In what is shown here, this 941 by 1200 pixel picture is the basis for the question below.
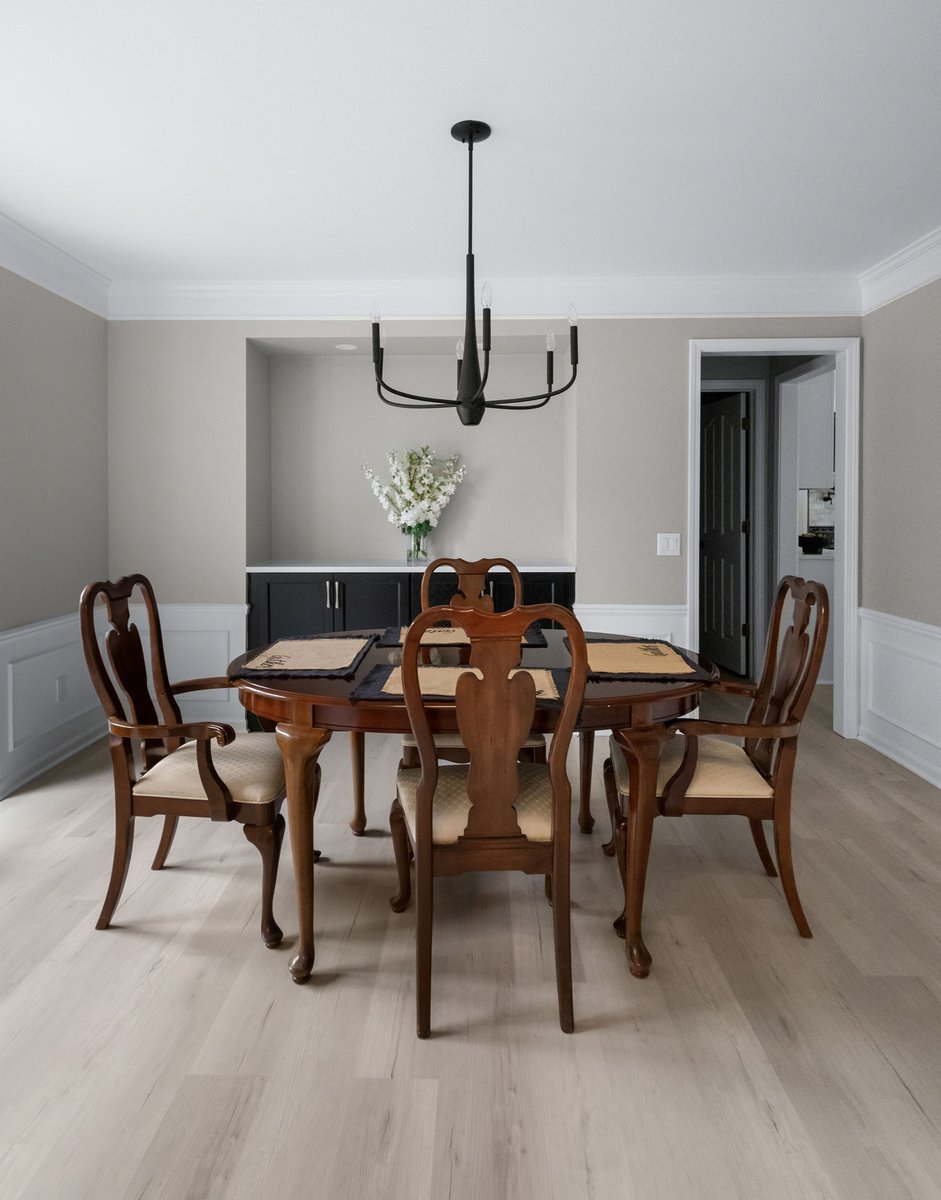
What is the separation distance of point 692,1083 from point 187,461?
13.1 feet

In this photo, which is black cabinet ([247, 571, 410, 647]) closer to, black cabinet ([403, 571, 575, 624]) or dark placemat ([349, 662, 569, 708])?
black cabinet ([403, 571, 575, 624])

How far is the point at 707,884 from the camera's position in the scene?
278 cm

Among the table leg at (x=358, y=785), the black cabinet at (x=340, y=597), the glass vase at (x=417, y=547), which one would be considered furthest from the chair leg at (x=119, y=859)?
the glass vase at (x=417, y=547)

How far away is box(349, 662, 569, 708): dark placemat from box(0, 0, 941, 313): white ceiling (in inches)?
68.5

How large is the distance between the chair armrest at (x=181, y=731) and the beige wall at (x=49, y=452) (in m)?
1.75

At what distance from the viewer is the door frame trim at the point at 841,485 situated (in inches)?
178

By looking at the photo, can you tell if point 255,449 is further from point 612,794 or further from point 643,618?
point 612,794

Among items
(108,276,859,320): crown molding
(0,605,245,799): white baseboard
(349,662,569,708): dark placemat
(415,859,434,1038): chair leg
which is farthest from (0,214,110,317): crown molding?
(415,859,434,1038): chair leg

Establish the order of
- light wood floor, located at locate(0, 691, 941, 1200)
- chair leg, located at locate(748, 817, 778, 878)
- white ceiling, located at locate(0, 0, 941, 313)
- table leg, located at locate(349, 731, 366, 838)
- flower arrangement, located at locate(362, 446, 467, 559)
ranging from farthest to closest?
flower arrangement, located at locate(362, 446, 467, 559) → table leg, located at locate(349, 731, 366, 838) → chair leg, located at locate(748, 817, 778, 878) → white ceiling, located at locate(0, 0, 941, 313) → light wood floor, located at locate(0, 691, 941, 1200)

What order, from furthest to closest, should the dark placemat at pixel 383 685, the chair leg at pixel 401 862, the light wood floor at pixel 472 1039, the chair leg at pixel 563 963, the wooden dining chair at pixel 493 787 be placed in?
the chair leg at pixel 401 862 < the dark placemat at pixel 383 685 < the chair leg at pixel 563 963 < the wooden dining chair at pixel 493 787 < the light wood floor at pixel 472 1039

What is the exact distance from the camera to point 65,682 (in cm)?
421

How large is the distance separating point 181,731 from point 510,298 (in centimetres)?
318

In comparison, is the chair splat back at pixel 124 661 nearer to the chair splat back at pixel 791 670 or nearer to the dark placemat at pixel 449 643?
the dark placemat at pixel 449 643

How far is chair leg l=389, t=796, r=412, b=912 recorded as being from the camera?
253cm
